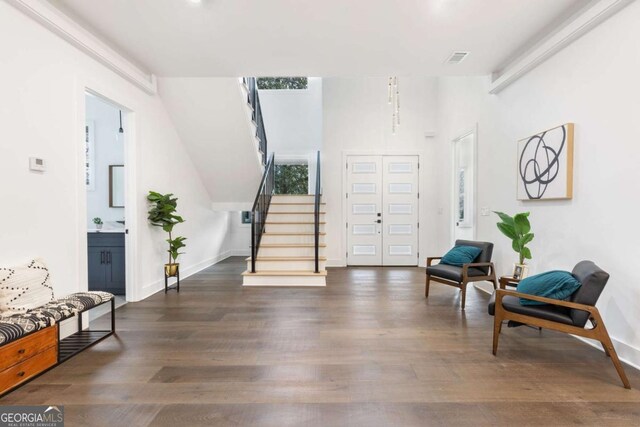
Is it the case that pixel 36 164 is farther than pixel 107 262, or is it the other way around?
pixel 107 262

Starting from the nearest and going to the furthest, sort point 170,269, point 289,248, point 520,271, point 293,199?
point 520,271
point 170,269
point 289,248
point 293,199

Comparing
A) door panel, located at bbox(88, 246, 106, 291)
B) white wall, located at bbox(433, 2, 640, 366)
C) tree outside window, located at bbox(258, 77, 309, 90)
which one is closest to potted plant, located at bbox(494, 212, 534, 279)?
white wall, located at bbox(433, 2, 640, 366)

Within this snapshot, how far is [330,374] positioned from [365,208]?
4591mm

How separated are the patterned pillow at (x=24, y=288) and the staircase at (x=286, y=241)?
267 centimetres

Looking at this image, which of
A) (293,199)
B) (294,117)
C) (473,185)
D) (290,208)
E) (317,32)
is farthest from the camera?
(294,117)

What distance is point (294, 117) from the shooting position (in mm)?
8008

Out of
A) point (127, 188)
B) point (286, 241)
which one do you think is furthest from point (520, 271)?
point (127, 188)

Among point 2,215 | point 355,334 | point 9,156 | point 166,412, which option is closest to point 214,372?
point 166,412

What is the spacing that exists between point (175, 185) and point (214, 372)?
3655 millimetres

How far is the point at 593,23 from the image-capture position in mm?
2682

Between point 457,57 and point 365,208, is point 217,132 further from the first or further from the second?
point 457,57

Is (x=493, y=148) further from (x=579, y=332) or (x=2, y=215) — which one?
(x=2, y=215)

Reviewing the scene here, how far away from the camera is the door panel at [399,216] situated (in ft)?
21.6

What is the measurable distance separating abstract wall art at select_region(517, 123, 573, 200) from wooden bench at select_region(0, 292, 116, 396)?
4.54 metres
